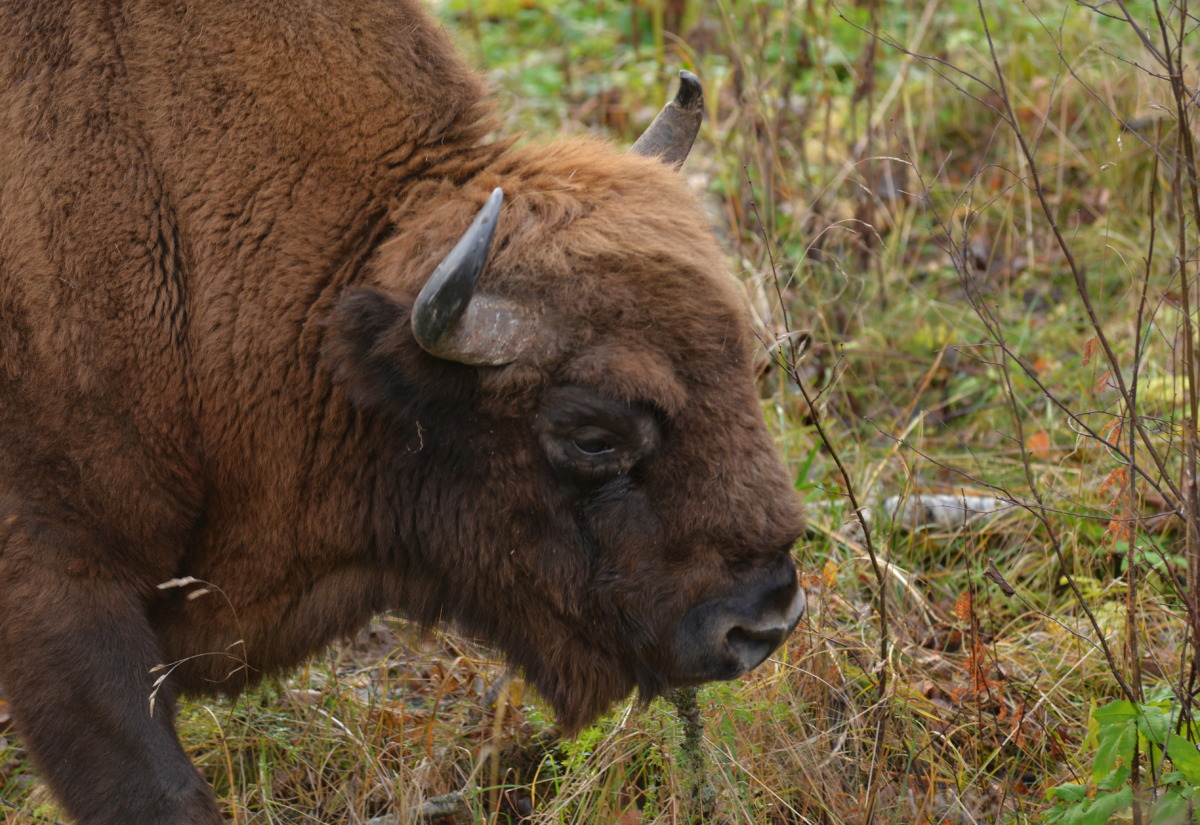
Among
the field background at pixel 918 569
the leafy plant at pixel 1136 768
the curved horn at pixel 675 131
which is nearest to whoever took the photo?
the leafy plant at pixel 1136 768

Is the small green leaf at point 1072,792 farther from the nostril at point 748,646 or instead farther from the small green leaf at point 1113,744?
the nostril at point 748,646

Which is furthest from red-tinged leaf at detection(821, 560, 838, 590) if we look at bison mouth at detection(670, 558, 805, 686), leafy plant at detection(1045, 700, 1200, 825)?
leafy plant at detection(1045, 700, 1200, 825)

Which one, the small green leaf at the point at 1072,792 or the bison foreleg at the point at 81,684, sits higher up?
the bison foreleg at the point at 81,684

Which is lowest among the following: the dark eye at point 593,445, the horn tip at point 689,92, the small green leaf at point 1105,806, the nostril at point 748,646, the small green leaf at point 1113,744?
the small green leaf at point 1105,806

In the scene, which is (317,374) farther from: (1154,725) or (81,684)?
(1154,725)

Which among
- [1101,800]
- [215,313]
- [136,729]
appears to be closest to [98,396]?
[215,313]

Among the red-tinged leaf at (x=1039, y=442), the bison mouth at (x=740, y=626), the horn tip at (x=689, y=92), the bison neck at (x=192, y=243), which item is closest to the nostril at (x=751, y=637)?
the bison mouth at (x=740, y=626)

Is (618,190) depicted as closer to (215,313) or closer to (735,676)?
(215,313)

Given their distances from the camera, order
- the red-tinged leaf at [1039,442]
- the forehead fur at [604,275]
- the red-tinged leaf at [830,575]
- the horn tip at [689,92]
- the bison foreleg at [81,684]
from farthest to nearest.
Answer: the red-tinged leaf at [1039,442] → the red-tinged leaf at [830,575] → the horn tip at [689,92] → the bison foreleg at [81,684] → the forehead fur at [604,275]

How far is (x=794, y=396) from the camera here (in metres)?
5.43

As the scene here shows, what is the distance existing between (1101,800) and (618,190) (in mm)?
1915

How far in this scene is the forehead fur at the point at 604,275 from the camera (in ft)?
9.64

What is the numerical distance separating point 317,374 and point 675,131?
4.43 ft

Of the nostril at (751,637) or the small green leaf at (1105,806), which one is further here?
the nostril at (751,637)
